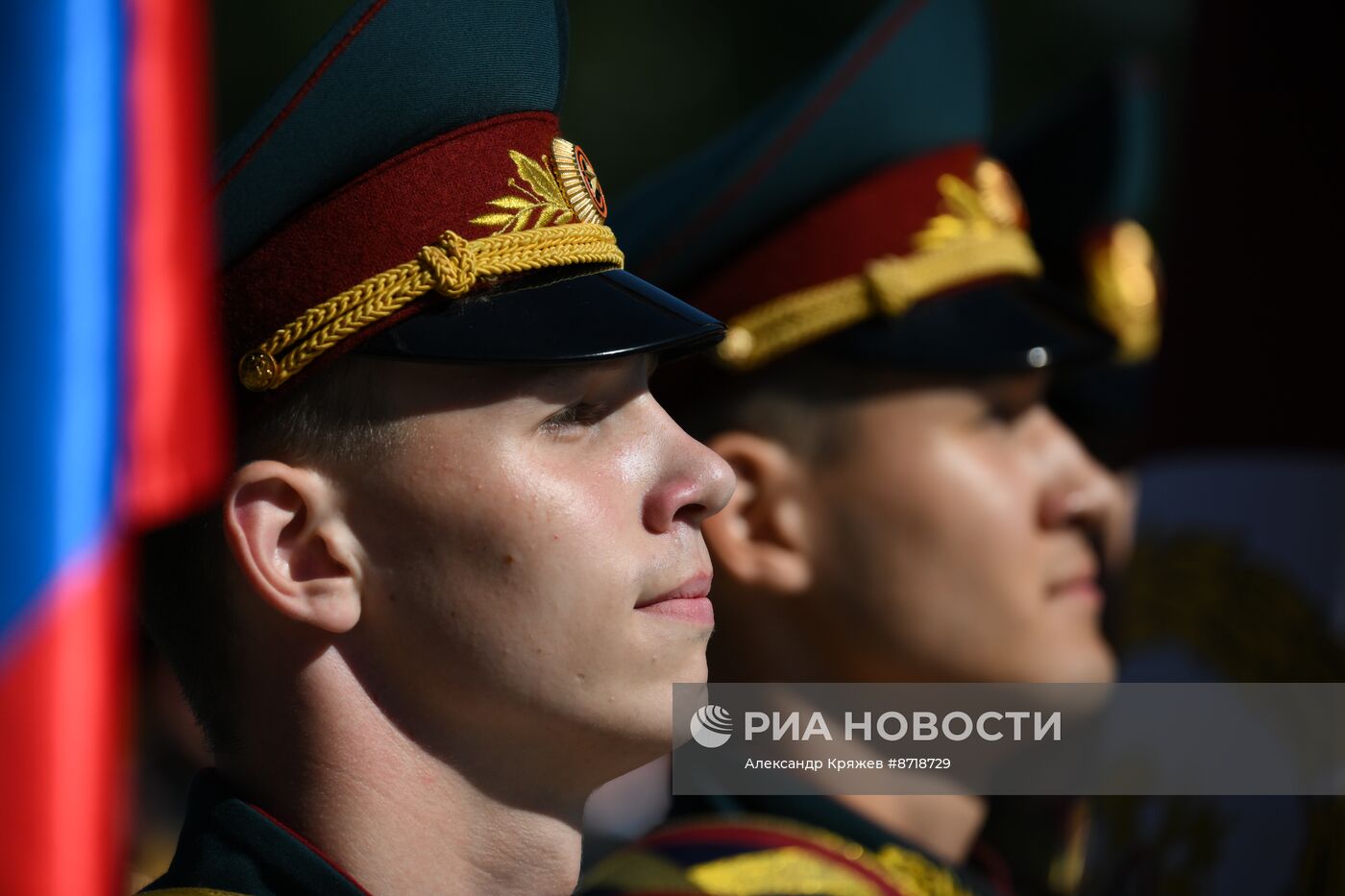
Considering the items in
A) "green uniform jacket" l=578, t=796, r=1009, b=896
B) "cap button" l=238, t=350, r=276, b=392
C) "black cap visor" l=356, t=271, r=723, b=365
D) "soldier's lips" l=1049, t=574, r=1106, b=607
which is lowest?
"green uniform jacket" l=578, t=796, r=1009, b=896

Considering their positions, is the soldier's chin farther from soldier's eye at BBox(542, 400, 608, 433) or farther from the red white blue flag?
the red white blue flag

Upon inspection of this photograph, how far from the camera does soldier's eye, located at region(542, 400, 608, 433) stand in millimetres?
2020

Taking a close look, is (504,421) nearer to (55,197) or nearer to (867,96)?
(55,197)

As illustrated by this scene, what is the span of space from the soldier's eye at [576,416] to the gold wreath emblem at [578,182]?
269 mm

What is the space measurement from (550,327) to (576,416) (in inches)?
4.6

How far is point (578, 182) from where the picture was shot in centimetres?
221

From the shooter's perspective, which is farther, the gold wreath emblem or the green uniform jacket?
the green uniform jacket

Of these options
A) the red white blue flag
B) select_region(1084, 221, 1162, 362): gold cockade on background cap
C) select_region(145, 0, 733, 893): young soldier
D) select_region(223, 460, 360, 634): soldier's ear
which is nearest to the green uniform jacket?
select_region(145, 0, 733, 893): young soldier

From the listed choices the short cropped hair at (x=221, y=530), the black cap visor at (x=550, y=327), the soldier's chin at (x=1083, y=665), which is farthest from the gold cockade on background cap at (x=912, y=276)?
the short cropped hair at (x=221, y=530)

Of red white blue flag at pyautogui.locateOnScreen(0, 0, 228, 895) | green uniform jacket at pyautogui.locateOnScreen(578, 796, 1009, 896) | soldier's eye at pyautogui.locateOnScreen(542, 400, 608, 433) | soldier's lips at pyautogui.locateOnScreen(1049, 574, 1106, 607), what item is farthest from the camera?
soldier's lips at pyautogui.locateOnScreen(1049, 574, 1106, 607)

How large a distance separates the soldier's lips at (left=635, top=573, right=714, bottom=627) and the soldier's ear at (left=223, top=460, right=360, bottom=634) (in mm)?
351

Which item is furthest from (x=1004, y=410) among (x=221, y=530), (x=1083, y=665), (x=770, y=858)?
(x=221, y=530)

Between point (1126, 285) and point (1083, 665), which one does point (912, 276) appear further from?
point (1126, 285)

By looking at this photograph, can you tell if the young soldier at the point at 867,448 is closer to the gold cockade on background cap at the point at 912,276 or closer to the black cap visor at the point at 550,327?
the gold cockade on background cap at the point at 912,276
